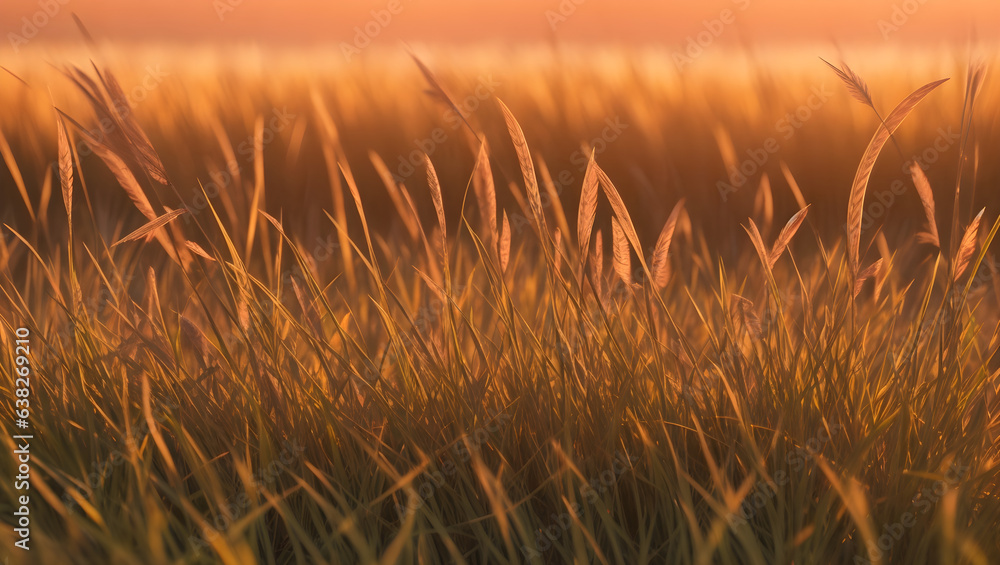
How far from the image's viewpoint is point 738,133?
8.82 ft

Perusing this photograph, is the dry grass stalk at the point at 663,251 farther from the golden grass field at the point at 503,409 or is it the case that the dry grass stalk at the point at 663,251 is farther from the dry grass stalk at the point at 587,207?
the dry grass stalk at the point at 587,207

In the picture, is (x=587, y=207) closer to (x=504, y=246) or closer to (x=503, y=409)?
(x=504, y=246)

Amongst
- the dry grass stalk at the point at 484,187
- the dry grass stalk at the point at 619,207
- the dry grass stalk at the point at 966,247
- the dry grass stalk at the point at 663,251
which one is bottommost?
the dry grass stalk at the point at 966,247

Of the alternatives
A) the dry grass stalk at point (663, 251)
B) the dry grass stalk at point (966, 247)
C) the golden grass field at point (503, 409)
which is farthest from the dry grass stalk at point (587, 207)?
the dry grass stalk at point (966, 247)

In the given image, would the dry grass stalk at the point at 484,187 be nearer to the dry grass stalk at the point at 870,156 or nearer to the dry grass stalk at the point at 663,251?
the dry grass stalk at the point at 663,251

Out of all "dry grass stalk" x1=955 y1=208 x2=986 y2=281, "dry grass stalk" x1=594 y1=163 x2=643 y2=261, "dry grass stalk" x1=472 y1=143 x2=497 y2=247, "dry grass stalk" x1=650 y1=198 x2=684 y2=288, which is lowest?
"dry grass stalk" x1=955 y1=208 x2=986 y2=281

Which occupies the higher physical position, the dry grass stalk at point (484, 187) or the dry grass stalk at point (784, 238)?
the dry grass stalk at point (484, 187)

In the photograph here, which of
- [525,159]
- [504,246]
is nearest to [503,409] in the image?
[504,246]

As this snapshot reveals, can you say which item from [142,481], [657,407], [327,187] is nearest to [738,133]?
[327,187]

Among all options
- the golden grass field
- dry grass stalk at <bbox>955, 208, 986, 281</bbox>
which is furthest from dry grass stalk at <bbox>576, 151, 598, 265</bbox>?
dry grass stalk at <bbox>955, 208, 986, 281</bbox>

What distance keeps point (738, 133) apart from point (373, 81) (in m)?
1.42

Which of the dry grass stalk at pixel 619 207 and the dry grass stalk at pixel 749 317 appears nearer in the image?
the dry grass stalk at pixel 619 207

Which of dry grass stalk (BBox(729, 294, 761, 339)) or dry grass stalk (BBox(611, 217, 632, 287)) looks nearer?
dry grass stalk (BBox(611, 217, 632, 287))

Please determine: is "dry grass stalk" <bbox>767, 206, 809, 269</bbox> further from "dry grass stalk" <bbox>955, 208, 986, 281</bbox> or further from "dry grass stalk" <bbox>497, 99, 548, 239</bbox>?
"dry grass stalk" <bbox>497, 99, 548, 239</bbox>
